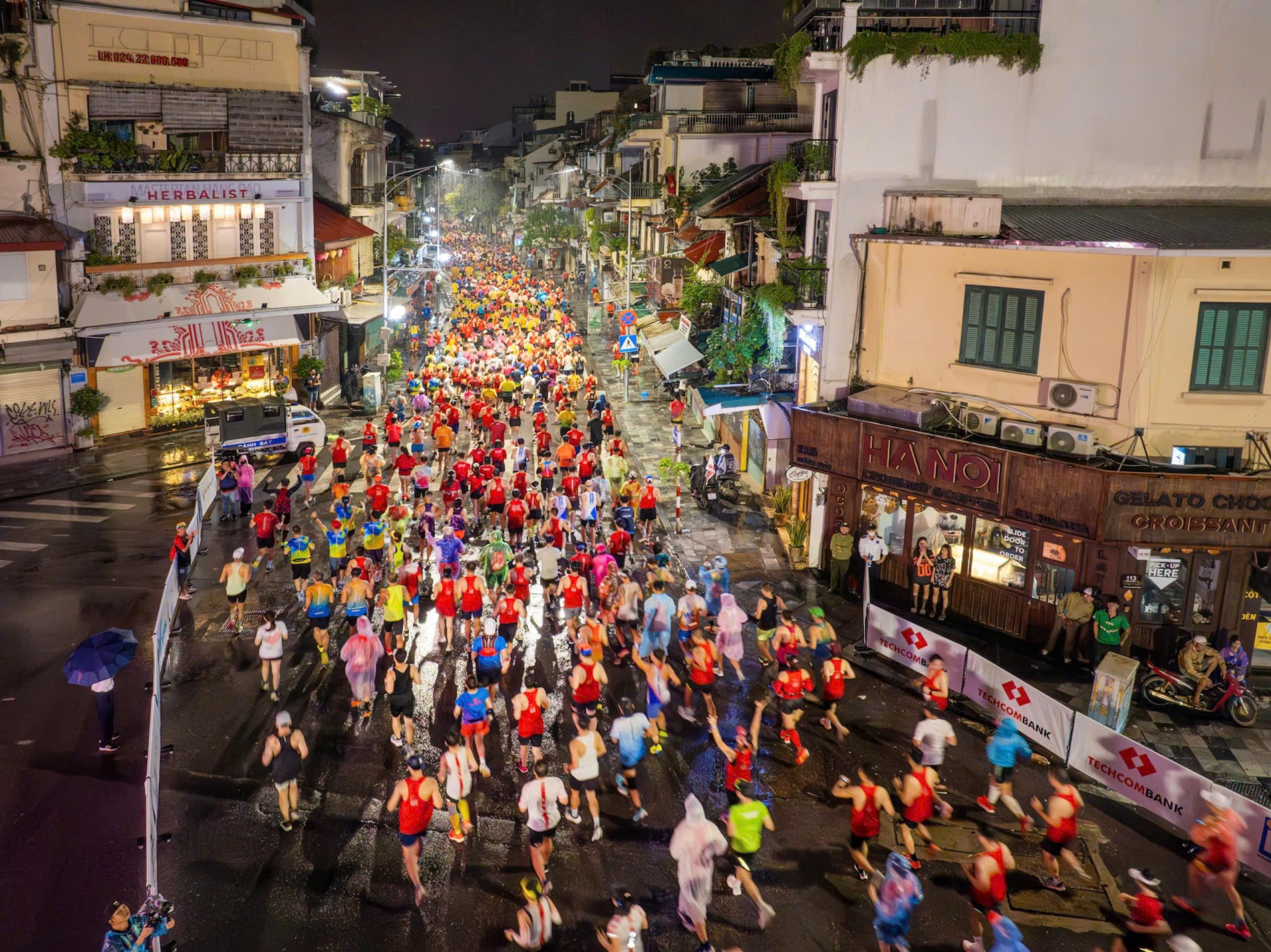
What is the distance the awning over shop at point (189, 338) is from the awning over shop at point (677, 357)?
12.9 m

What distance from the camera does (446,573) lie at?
16844 millimetres

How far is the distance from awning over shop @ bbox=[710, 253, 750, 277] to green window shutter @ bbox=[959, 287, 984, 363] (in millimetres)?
11291

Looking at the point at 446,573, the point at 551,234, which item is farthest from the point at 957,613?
the point at 551,234

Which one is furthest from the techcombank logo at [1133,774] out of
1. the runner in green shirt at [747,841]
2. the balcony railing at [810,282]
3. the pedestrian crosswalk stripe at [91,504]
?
the pedestrian crosswalk stripe at [91,504]

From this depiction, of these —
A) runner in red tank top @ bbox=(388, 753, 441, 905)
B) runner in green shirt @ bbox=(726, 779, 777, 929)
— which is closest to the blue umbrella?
runner in red tank top @ bbox=(388, 753, 441, 905)

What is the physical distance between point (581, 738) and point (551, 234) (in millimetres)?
83208

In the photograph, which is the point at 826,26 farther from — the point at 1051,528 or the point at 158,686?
the point at 158,686

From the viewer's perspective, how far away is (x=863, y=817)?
11.3m

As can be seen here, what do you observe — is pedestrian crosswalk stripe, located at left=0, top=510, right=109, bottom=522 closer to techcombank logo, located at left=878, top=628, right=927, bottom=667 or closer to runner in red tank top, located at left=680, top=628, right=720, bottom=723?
runner in red tank top, located at left=680, top=628, right=720, bottom=723

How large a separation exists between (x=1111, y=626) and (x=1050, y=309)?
539 centimetres

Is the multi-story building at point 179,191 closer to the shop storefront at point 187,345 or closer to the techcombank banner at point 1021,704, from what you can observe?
the shop storefront at point 187,345

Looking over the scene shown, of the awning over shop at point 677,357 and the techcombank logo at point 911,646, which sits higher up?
the awning over shop at point 677,357

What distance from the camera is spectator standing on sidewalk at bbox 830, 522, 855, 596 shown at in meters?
20.5

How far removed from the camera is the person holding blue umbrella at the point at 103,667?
43.2 feet
